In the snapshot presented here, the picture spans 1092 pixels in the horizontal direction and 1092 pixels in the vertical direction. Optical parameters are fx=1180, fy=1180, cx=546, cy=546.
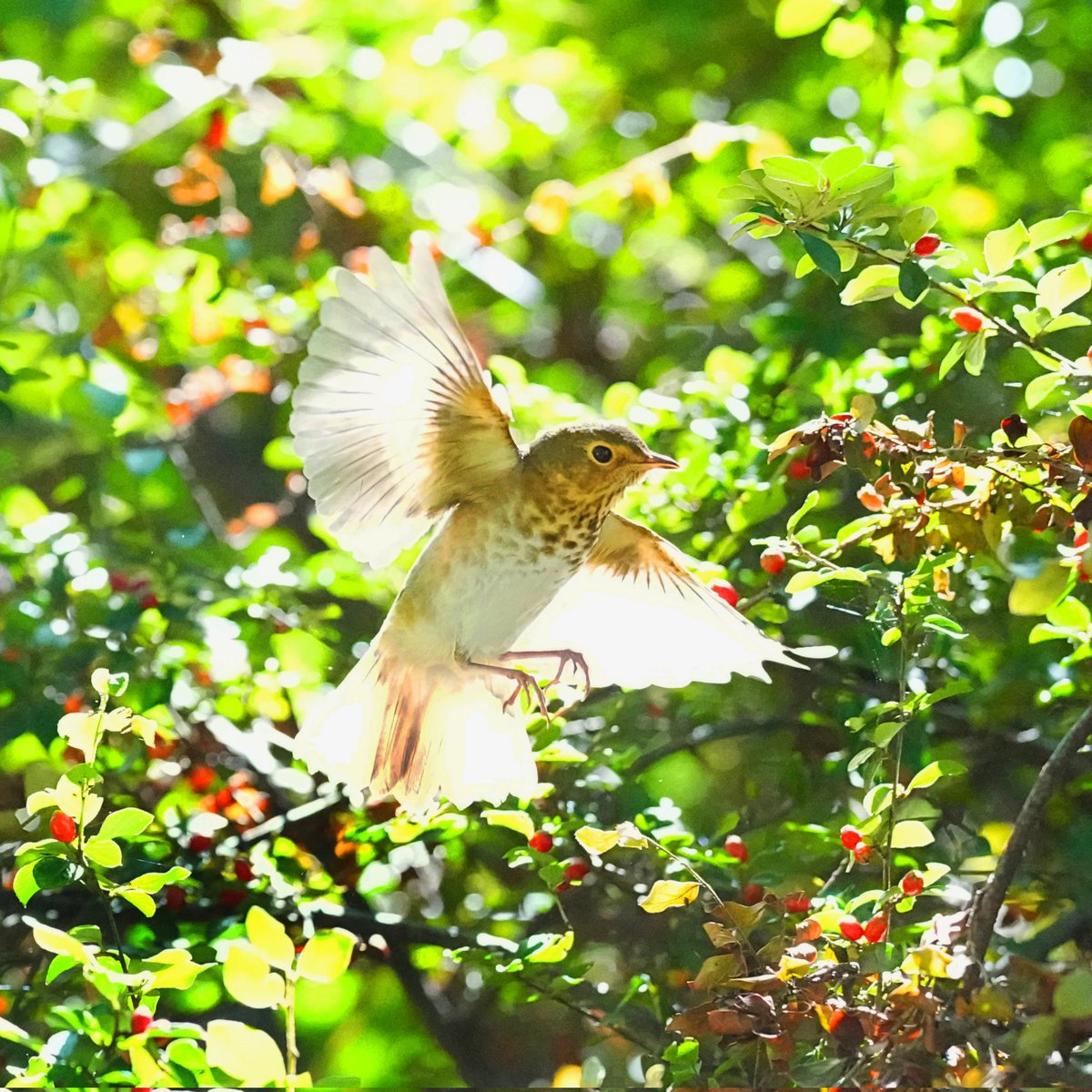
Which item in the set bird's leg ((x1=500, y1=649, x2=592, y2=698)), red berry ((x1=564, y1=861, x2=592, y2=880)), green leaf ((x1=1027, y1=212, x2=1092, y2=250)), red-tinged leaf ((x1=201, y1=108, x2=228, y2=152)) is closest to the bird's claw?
bird's leg ((x1=500, y1=649, x2=592, y2=698))

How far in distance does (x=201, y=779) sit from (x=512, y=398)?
0.36 meters

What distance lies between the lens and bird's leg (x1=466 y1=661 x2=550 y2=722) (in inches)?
25.8

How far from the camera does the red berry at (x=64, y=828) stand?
57 centimetres

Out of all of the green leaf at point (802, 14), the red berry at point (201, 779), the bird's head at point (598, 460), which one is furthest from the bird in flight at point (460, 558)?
the green leaf at point (802, 14)

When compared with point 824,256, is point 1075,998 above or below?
below

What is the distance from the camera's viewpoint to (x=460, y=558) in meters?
0.64

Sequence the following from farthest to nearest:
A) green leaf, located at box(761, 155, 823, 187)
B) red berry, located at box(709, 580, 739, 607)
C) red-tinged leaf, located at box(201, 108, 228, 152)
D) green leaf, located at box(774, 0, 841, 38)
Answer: red-tinged leaf, located at box(201, 108, 228, 152), green leaf, located at box(774, 0, 841, 38), red berry, located at box(709, 580, 739, 607), green leaf, located at box(761, 155, 823, 187)

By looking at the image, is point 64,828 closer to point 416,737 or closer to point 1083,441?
point 416,737

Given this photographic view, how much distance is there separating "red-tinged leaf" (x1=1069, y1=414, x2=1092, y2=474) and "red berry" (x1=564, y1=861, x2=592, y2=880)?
0.35 metres

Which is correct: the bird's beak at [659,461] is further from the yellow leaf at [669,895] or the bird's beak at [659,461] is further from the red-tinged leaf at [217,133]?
the red-tinged leaf at [217,133]

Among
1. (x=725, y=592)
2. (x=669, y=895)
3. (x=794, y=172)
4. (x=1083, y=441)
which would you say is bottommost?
(x=669, y=895)

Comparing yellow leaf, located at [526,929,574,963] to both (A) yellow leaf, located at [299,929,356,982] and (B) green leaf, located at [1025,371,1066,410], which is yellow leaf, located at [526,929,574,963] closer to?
(A) yellow leaf, located at [299,929,356,982]

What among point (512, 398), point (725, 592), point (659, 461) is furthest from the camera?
point (512, 398)

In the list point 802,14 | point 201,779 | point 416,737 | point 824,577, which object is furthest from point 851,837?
point 802,14
